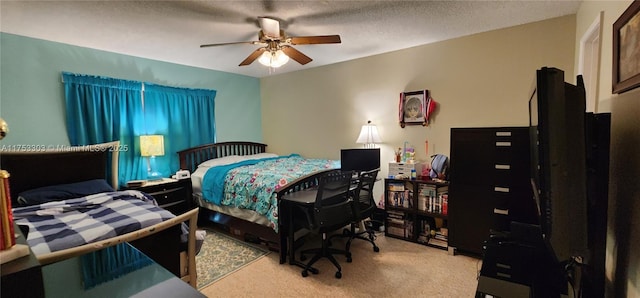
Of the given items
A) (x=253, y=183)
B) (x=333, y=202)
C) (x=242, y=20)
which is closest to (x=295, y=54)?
(x=242, y=20)

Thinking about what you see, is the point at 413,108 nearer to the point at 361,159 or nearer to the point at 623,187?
the point at 361,159

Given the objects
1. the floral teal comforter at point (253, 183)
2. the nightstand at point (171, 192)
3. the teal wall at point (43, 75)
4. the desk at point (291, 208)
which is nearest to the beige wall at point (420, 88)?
the floral teal comforter at point (253, 183)

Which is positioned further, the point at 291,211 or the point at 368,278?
the point at 291,211

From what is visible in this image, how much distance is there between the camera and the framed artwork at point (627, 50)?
115 centimetres

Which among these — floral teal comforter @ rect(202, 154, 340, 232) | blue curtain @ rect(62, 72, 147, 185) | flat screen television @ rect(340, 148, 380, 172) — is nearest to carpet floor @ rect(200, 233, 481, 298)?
floral teal comforter @ rect(202, 154, 340, 232)

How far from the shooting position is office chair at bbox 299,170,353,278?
232cm

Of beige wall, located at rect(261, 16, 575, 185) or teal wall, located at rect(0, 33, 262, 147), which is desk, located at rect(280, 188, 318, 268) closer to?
beige wall, located at rect(261, 16, 575, 185)

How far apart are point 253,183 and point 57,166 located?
198 cm

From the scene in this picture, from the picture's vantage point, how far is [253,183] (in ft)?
9.94

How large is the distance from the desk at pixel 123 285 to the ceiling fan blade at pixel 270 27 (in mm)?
2193

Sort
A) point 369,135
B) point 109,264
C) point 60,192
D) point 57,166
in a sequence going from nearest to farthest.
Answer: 1. point 109,264
2. point 60,192
3. point 57,166
4. point 369,135

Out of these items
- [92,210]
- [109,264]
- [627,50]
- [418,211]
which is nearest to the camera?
[109,264]

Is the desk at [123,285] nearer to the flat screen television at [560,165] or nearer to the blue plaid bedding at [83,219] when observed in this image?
the blue plaid bedding at [83,219]

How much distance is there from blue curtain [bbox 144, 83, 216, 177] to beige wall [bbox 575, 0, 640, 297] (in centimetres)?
446
